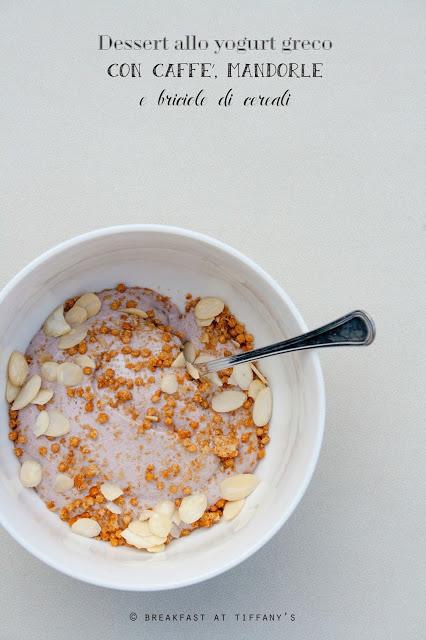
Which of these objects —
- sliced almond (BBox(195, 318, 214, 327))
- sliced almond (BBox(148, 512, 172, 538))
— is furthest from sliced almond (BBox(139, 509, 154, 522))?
sliced almond (BBox(195, 318, 214, 327))

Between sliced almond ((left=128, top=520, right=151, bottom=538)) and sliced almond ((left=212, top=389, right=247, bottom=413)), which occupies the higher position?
sliced almond ((left=212, top=389, right=247, bottom=413))

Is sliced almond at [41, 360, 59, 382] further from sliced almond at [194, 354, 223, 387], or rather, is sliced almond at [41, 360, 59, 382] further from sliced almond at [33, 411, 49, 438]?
sliced almond at [194, 354, 223, 387]

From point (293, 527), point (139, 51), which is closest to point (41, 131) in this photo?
point (139, 51)

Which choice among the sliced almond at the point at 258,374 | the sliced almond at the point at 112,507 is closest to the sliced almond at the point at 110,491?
the sliced almond at the point at 112,507

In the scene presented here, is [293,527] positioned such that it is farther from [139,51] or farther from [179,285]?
[139,51]

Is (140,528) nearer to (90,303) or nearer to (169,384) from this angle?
(169,384)

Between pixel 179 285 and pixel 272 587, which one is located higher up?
pixel 179 285

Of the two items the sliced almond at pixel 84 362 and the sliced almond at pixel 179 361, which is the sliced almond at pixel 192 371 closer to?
the sliced almond at pixel 179 361
